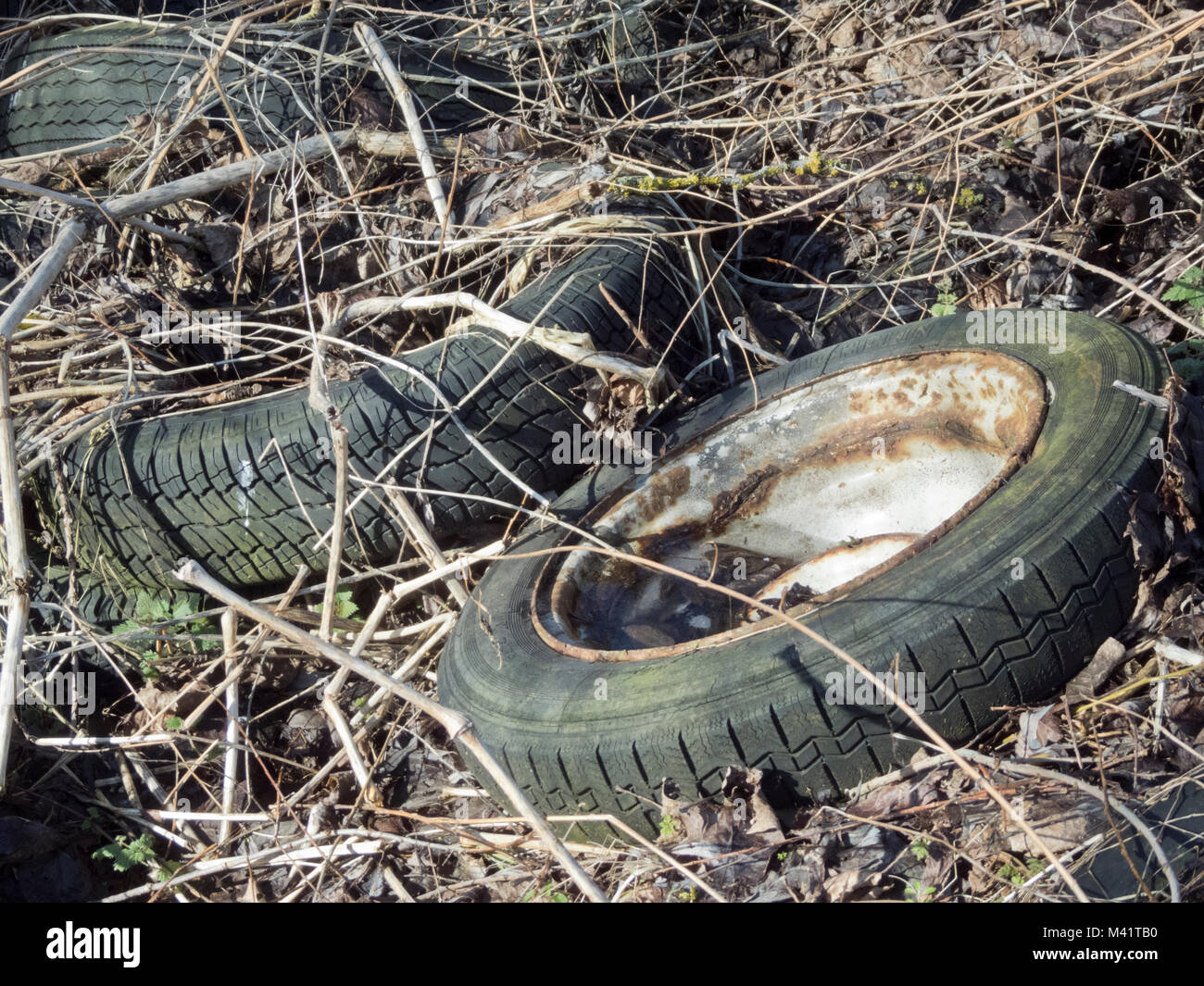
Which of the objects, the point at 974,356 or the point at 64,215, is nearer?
the point at 974,356

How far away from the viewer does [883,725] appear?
240 cm

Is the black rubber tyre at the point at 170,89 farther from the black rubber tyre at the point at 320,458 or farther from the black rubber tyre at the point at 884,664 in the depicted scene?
the black rubber tyre at the point at 884,664

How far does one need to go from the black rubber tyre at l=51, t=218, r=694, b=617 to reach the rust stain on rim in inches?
19.1

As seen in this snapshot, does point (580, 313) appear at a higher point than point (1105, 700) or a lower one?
higher

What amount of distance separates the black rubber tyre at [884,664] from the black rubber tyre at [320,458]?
961mm

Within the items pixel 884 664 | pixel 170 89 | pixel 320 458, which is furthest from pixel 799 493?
pixel 170 89

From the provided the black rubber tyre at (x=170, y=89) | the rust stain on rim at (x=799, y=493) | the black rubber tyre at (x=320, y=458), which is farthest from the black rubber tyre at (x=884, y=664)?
the black rubber tyre at (x=170, y=89)

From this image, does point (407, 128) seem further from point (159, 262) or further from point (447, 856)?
point (447, 856)

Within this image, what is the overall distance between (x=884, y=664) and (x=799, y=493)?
46.7 inches

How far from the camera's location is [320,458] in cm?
355

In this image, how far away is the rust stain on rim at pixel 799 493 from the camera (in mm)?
3148

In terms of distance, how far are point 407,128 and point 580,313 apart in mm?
1579

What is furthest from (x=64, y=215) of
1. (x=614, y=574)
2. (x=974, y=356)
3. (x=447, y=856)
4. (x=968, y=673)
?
(x=968, y=673)

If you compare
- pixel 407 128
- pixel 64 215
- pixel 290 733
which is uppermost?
pixel 407 128
